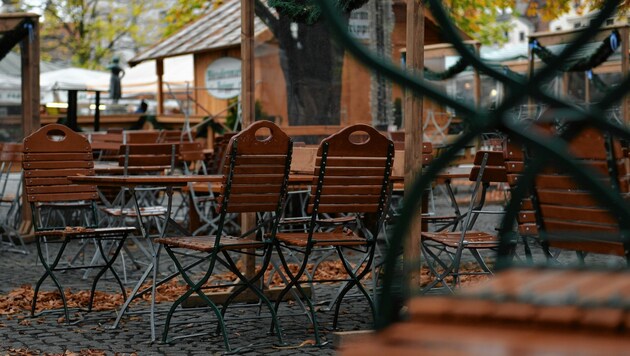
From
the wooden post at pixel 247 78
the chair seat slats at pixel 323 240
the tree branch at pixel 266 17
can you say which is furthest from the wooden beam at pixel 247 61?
the tree branch at pixel 266 17

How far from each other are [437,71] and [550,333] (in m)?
21.6

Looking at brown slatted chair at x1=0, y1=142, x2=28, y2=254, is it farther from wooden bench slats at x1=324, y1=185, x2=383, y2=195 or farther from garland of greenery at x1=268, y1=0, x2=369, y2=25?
wooden bench slats at x1=324, y1=185, x2=383, y2=195

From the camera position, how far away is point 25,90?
537 inches

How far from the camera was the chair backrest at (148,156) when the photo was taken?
1068 cm

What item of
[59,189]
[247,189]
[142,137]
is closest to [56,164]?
[59,189]

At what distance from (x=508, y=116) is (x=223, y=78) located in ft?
77.7

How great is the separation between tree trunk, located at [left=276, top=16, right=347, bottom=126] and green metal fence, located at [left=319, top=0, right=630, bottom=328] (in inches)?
426

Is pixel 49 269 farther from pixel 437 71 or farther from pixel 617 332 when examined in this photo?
pixel 437 71

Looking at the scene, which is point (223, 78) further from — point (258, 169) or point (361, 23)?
point (258, 169)

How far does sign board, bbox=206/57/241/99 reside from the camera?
24.3 metres

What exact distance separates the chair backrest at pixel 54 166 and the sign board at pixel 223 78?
15639 millimetres

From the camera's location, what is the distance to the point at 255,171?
6438mm

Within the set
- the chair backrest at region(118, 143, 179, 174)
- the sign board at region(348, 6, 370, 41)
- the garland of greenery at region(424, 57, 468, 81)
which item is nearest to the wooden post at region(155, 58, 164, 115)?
the garland of greenery at region(424, 57, 468, 81)

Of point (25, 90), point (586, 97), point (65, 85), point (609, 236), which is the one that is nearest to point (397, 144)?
point (25, 90)
